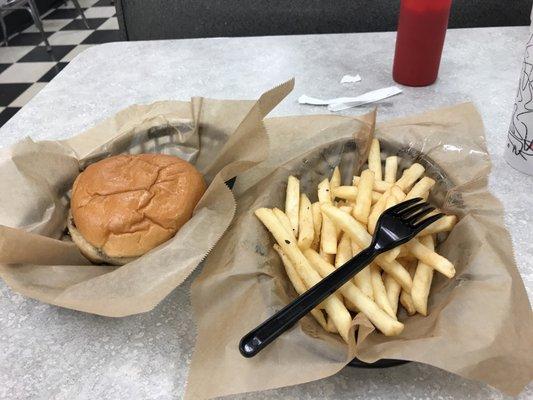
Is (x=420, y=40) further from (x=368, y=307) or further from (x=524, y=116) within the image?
(x=368, y=307)

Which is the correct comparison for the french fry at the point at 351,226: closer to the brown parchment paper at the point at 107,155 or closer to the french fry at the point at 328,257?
the french fry at the point at 328,257

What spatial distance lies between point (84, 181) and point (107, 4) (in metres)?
4.94

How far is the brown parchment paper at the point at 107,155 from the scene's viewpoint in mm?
770

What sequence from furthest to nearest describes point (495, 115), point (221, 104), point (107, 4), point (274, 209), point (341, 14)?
point (107, 4)
point (341, 14)
point (495, 115)
point (221, 104)
point (274, 209)

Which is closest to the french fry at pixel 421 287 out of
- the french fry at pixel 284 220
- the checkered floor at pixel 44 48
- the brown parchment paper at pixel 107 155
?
the french fry at pixel 284 220

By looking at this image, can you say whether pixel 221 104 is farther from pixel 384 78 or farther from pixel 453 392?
pixel 453 392

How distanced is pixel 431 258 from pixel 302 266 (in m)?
0.20

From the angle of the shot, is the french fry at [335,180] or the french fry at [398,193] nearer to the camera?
the french fry at [398,193]

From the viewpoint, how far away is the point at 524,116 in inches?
38.3

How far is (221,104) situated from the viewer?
1096 millimetres

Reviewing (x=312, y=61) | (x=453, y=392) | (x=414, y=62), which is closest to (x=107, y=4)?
(x=312, y=61)

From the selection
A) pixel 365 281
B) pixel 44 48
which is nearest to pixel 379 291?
pixel 365 281

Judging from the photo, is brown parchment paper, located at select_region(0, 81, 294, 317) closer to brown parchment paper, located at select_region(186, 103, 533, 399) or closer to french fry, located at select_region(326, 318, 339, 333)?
brown parchment paper, located at select_region(186, 103, 533, 399)

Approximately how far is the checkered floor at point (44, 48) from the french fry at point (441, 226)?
9.93 feet
